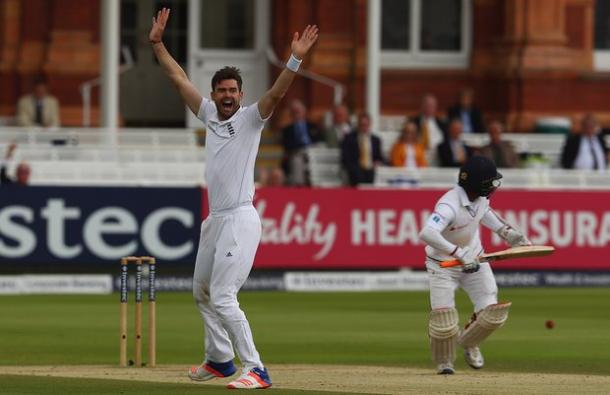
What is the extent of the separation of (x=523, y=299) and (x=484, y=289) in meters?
8.19

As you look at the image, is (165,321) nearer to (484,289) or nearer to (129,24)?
(484,289)

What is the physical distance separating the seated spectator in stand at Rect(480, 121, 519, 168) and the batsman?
10.7m

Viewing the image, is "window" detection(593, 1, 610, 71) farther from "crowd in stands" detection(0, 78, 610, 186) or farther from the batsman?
the batsman

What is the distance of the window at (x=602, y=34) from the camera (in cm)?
2786

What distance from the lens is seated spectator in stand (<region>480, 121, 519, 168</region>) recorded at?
79.0ft

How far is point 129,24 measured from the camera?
89.2 ft

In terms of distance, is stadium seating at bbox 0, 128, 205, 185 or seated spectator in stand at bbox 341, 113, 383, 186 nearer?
stadium seating at bbox 0, 128, 205, 185

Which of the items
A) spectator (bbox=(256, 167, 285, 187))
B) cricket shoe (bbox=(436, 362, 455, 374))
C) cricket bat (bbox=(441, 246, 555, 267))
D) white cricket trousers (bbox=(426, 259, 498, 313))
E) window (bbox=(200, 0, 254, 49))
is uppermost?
window (bbox=(200, 0, 254, 49))

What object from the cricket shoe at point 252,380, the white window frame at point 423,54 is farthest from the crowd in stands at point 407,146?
the cricket shoe at point 252,380

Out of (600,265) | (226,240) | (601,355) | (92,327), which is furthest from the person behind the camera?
(600,265)

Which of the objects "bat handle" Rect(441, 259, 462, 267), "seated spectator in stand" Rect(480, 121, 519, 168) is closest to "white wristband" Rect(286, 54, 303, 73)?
"bat handle" Rect(441, 259, 462, 267)

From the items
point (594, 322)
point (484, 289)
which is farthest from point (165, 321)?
point (484, 289)

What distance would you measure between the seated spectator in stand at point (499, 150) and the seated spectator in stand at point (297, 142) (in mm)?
2108

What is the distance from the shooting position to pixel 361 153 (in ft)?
77.2
